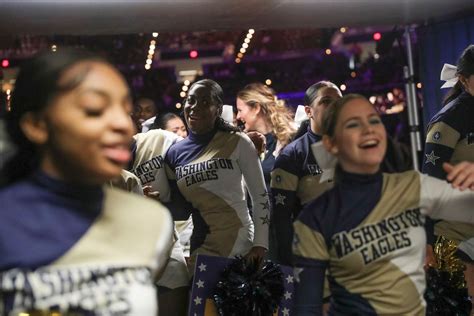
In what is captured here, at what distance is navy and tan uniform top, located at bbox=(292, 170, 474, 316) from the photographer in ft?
10.4

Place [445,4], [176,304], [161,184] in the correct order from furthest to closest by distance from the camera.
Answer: [445,4] → [161,184] → [176,304]

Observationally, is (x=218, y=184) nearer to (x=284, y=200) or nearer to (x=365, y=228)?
(x=284, y=200)

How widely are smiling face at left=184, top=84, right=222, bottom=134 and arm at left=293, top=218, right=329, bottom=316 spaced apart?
7.42ft

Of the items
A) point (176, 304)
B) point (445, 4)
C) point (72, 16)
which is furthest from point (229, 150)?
point (445, 4)

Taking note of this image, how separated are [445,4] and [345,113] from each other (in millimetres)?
3410

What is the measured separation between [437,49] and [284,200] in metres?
2.83

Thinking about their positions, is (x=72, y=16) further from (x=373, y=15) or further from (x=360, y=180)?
(x=360, y=180)

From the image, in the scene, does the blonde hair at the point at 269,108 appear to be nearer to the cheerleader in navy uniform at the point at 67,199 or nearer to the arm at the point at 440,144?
the arm at the point at 440,144

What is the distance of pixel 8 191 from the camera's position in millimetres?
2316

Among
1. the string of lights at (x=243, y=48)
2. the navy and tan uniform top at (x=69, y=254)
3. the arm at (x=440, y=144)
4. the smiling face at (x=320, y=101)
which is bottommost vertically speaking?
the navy and tan uniform top at (x=69, y=254)

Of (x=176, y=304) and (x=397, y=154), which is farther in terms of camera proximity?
(x=176, y=304)

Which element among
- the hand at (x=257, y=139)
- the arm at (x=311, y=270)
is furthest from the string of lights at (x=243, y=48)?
the arm at (x=311, y=270)

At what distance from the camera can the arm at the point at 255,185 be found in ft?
17.4

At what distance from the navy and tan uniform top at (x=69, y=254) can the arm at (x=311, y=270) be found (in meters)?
0.92
